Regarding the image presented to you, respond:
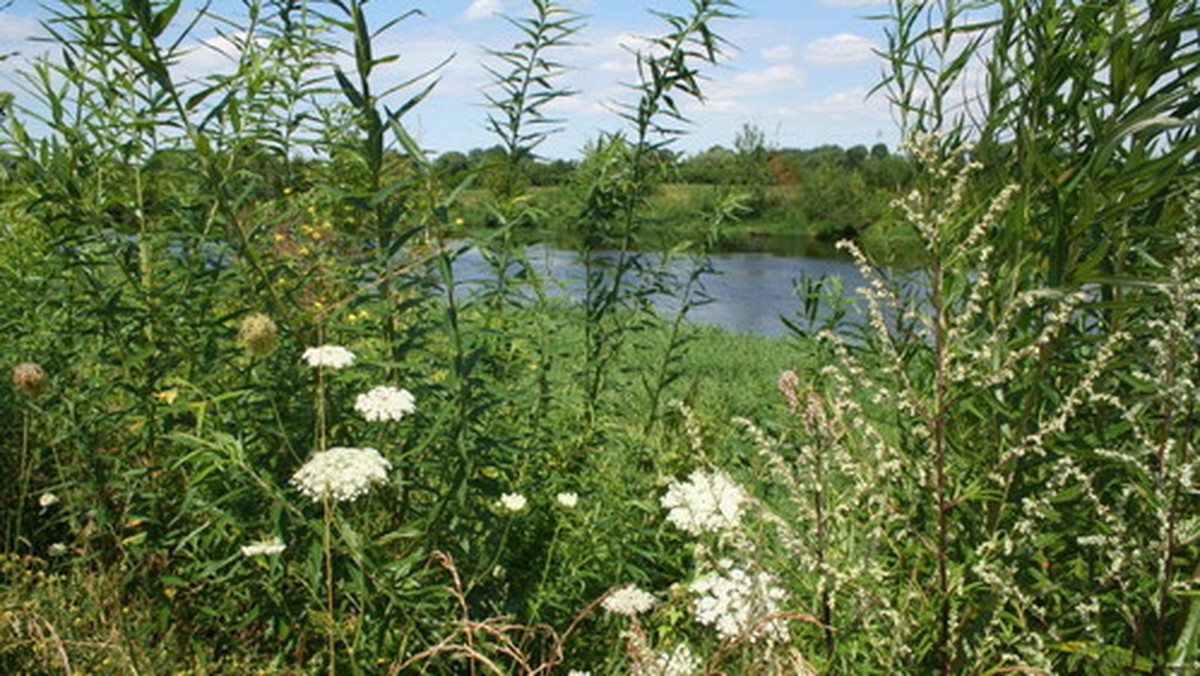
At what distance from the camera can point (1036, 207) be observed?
61.9 inches

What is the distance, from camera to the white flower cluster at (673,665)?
4.29 ft

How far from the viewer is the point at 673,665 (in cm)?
150

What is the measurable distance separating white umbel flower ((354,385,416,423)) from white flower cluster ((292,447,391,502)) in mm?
142

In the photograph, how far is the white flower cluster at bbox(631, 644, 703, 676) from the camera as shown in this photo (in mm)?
1308

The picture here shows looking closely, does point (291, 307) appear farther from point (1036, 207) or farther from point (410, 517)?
point (1036, 207)

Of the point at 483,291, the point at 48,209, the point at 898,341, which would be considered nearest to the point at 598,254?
the point at 483,291

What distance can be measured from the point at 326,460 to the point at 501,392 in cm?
53

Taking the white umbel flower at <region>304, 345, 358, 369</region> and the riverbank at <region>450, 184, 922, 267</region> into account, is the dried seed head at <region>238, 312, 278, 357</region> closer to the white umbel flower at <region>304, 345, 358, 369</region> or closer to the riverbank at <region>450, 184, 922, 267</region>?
the white umbel flower at <region>304, 345, 358, 369</region>

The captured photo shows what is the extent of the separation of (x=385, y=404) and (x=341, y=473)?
0.24m

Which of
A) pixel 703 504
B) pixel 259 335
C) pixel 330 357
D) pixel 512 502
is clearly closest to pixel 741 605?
pixel 703 504

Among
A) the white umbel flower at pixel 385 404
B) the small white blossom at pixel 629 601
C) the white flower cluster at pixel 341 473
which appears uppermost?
the white umbel flower at pixel 385 404

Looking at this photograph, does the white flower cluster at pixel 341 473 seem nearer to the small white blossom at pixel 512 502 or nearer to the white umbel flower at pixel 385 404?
the white umbel flower at pixel 385 404

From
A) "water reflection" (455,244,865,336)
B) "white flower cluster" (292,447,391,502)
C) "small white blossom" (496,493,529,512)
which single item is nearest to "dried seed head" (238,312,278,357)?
"white flower cluster" (292,447,391,502)

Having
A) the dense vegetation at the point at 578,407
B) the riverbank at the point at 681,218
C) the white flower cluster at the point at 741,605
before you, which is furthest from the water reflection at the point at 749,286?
the white flower cluster at the point at 741,605
